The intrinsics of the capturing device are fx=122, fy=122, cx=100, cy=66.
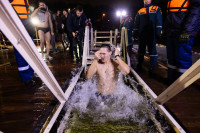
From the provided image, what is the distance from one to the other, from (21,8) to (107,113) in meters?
2.53

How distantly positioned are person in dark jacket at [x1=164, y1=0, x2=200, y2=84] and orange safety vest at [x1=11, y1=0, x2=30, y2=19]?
277cm

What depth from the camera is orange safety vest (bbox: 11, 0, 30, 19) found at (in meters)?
2.20

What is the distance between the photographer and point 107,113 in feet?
7.20

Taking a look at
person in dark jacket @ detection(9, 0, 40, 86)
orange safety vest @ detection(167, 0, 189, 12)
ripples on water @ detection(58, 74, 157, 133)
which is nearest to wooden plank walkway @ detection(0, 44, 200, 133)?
person in dark jacket @ detection(9, 0, 40, 86)

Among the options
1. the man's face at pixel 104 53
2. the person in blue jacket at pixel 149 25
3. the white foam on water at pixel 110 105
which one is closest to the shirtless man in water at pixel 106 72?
the man's face at pixel 104 53

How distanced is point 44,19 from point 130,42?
15.8ft

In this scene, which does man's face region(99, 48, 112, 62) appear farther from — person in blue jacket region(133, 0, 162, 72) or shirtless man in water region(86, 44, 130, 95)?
person in blue jacket region(133, 0, 162, 72)

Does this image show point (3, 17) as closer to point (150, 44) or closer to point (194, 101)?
point (194, 101)

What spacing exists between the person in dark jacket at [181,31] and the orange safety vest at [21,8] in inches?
109

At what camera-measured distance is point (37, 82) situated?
9.39 ft

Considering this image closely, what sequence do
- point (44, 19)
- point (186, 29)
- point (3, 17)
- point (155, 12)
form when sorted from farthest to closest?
point (44, 19), point (155, 12), point (186, 29), point (3, 17)

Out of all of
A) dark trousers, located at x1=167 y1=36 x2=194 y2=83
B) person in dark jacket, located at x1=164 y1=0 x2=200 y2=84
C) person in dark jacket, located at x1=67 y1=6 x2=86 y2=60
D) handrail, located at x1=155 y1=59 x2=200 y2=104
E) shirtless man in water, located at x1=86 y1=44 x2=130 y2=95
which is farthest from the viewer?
person in dark jacket, located at x1=67 y1=6 x2=86 y2=60

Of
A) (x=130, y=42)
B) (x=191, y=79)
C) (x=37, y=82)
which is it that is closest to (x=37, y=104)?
(x=37, y=82)

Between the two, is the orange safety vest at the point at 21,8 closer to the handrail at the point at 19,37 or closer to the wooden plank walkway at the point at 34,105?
the wooden plank walkway at the point at 34,105
